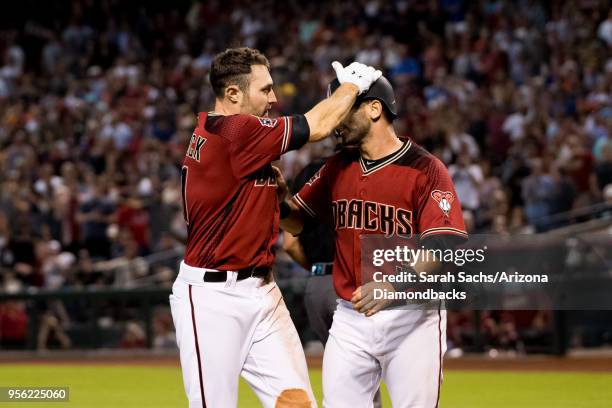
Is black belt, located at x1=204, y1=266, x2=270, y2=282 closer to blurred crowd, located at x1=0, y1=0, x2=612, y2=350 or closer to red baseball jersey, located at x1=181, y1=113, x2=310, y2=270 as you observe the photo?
red baseball jersey, located at x1=181, y1=113, x2=310, y2=270

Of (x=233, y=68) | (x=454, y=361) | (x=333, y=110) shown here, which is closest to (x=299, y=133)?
(x=333, y=110)

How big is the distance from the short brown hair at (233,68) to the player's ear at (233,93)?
0.6 inches

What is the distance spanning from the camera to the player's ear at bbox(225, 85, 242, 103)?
5.52 meters

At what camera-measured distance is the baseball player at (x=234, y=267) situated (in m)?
5.29

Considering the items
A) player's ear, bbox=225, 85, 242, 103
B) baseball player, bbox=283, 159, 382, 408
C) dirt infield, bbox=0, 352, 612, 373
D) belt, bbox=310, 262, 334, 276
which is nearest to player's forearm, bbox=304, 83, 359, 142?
player's ear, bbox=225, 85, 242, 103

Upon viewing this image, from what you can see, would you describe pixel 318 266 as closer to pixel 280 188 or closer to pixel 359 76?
pixel 280 188

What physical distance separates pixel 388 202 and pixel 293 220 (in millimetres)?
706

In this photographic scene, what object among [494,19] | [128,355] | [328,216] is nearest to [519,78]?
[494,19]

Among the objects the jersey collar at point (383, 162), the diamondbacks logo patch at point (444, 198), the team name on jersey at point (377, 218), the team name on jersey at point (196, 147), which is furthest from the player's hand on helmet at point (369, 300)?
the team name on jersey at point (196, 147)

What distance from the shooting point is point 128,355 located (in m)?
15.5

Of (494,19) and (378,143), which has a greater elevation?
(494,19)

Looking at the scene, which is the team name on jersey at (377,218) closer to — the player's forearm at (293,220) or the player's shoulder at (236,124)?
the player's forearm at (293,220)

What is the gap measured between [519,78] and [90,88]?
29.1ft

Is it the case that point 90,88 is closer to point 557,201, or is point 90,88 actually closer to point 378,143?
point 557,201
